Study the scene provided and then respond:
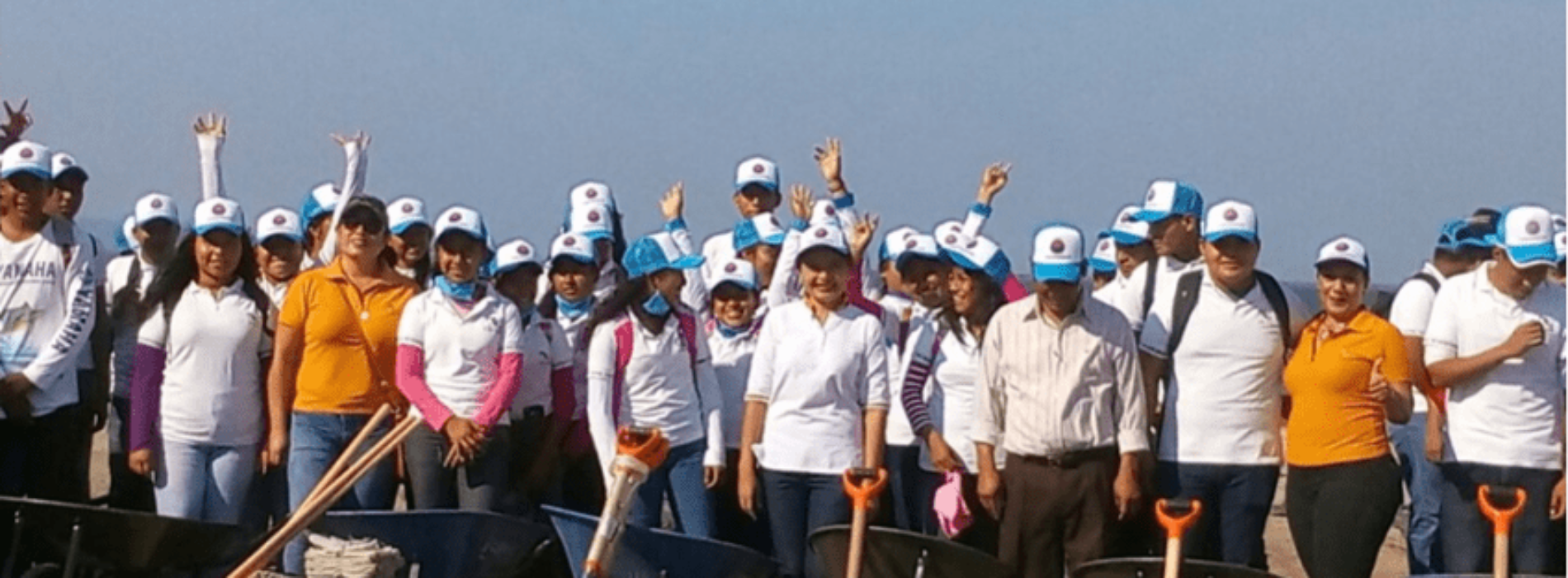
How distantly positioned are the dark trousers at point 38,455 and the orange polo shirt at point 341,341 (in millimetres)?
954

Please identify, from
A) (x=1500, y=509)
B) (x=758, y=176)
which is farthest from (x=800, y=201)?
(x=1500, y=509)

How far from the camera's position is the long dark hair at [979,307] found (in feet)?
29.7

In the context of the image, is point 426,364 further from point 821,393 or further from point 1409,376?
point 1409,376

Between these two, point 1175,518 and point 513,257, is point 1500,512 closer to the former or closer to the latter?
point 1175,518

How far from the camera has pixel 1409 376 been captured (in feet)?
28.4

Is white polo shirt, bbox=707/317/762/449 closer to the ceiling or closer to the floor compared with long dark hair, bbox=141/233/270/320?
closer to the floor

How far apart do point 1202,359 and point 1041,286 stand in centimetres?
61

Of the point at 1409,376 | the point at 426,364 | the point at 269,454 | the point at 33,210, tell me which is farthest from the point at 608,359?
the point at 1409,376

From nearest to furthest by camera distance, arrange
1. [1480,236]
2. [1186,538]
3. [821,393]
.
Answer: [1186,538] → [821,393] → [1480,236]

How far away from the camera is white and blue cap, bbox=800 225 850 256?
29.9 feet

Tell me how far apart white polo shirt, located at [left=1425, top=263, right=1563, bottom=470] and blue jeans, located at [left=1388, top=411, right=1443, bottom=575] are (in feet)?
1.30

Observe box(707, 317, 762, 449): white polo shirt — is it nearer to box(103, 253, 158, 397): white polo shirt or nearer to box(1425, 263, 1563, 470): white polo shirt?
box(103, 253, 158, 397): white polo shirt

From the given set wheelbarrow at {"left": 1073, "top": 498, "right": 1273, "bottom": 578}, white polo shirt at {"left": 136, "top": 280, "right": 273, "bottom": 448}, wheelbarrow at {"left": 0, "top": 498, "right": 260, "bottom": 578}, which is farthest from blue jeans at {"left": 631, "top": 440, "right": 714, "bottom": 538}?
wheelbarrow at {"left": 1073, "top": 498, "right": 1273, "bottom": 578}

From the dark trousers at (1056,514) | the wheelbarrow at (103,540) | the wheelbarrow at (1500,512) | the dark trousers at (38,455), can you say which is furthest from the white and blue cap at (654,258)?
the wheelbarrow at (1500,512)
